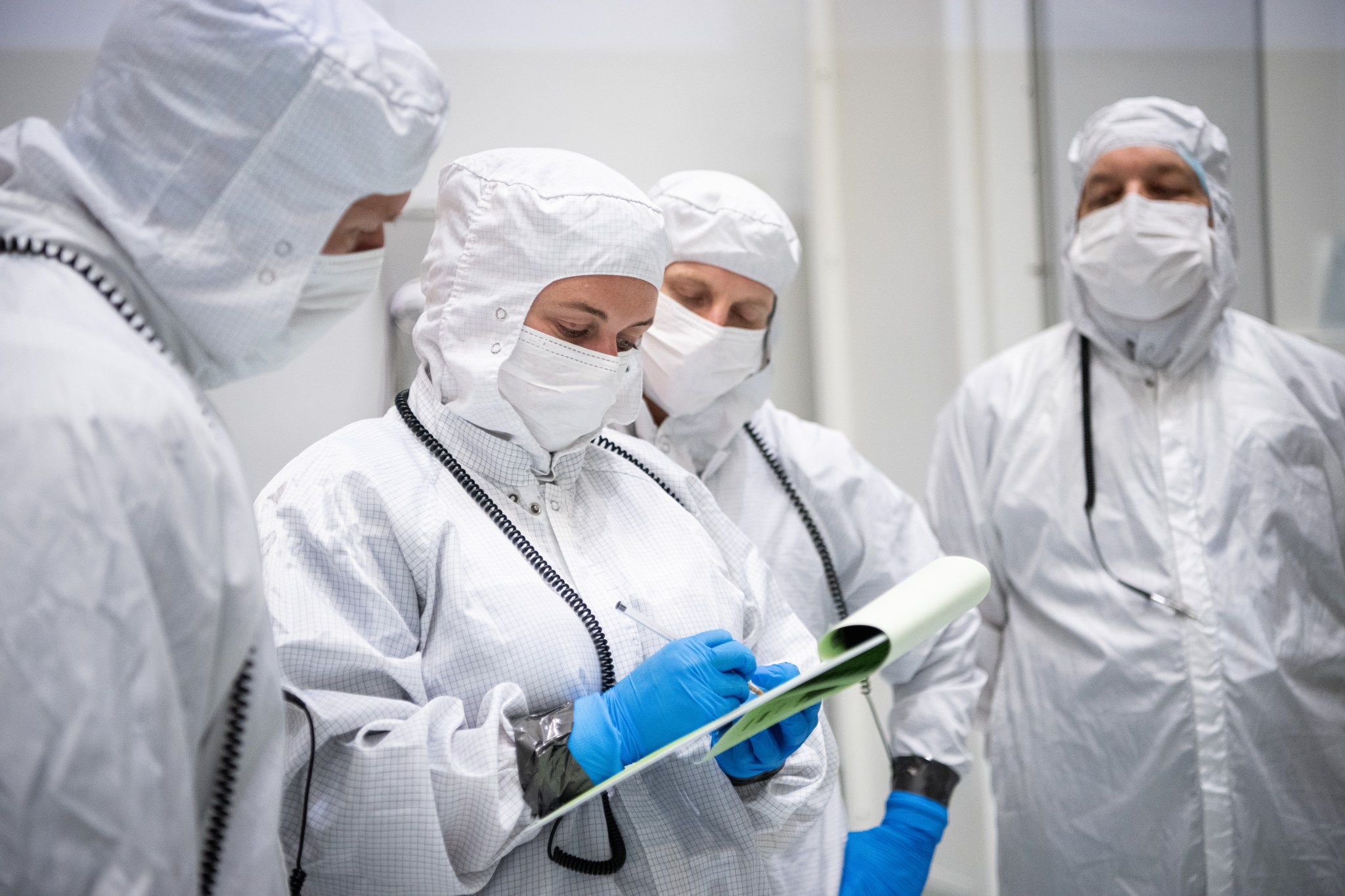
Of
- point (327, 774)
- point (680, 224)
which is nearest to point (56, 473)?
point (327, 774)

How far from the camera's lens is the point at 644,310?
1319 mm

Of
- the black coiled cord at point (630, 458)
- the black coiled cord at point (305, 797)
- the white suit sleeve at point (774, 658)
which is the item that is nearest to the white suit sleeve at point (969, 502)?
the white suit sleeve at point (774, 658)

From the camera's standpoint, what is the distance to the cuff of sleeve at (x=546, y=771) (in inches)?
40.3

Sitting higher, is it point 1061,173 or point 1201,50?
point 1201,50

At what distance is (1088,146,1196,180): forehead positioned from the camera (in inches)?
78.4

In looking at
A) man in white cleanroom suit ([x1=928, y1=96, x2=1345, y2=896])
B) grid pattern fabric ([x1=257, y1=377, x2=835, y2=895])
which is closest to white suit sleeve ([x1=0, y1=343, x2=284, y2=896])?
grid pattern fabric ([x1=257, y1=377, x2=835, y2=895])

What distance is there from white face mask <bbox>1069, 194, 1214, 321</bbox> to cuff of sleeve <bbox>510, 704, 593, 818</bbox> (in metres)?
1.46

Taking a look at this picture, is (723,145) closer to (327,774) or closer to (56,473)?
(327,774)

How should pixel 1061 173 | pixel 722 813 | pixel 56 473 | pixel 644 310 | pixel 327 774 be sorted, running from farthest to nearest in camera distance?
1. pixel 1061 173
2. pixel 644 310
3. pixel 722 813
4. pixel 327 774
5. pixel 56 473

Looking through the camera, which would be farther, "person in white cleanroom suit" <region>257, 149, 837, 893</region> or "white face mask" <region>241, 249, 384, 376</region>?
"person in white cleanroom suit" <region>257, 149, 837, 893</region>

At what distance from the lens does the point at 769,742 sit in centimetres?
119

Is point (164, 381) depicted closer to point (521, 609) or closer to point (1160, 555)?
point (521, 609)

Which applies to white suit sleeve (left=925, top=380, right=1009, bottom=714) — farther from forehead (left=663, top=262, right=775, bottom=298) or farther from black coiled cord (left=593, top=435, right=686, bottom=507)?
black coiled cord (left=593, top=435, right=686, bottom=507)

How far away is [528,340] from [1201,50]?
211 cm
